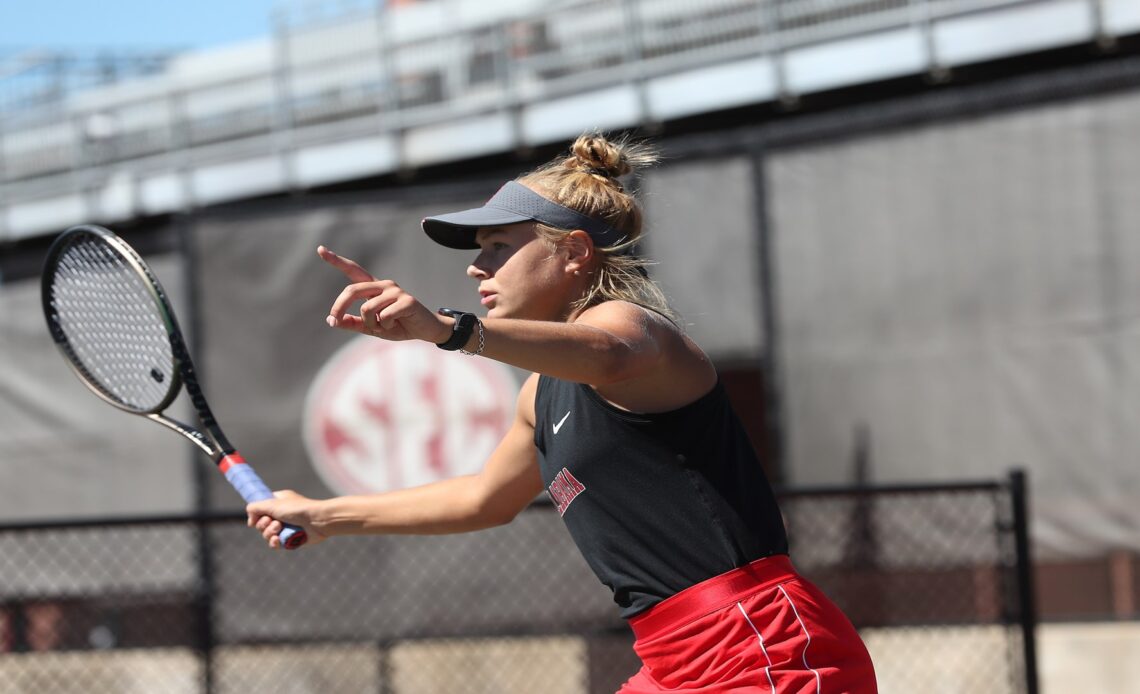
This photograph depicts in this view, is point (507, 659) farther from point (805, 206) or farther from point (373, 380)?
point (805, 206)

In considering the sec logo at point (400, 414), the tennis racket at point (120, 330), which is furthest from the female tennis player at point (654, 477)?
the sec logo at point (400, 414)

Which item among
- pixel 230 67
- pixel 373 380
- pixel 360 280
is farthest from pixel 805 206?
pixel 230 67

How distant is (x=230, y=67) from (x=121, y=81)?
1.04m

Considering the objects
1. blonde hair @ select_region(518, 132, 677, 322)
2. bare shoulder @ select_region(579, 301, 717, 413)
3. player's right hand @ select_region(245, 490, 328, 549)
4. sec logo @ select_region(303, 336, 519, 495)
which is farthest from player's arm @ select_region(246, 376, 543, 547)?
sec logo @ select_region(303, 336, 519, 495)

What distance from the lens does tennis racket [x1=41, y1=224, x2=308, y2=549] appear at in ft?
11.2

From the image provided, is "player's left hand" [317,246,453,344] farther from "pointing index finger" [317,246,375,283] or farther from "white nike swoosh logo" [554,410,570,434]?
"white nike swoosh logo" [554,410,570,434]

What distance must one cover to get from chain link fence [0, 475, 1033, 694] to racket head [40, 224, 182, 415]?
188 centimetres

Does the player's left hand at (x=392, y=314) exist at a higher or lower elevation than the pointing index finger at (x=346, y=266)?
lower

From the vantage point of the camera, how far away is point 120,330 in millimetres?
3711

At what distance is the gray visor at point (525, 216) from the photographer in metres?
2.78

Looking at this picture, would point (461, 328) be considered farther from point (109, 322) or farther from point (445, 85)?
point (445, 85)

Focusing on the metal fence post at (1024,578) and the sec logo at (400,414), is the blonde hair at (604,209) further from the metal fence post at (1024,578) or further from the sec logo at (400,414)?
the sec logo at (400,414)

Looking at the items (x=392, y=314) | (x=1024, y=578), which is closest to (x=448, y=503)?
(x=392, y=314)

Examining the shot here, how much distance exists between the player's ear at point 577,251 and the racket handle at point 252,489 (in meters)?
0.77
